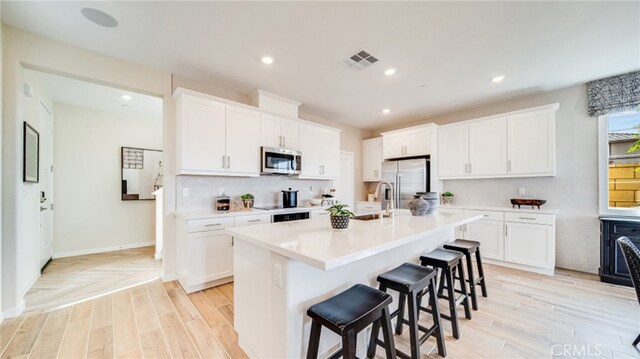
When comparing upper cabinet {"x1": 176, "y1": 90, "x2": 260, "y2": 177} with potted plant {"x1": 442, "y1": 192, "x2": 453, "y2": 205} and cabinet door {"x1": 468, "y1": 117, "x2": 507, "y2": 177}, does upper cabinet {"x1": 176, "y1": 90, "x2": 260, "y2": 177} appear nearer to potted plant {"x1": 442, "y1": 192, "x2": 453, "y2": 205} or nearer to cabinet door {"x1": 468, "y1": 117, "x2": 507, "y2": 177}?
potted plant {"x1": 442, "y1": 192, "x2": 453, "y2": 205}

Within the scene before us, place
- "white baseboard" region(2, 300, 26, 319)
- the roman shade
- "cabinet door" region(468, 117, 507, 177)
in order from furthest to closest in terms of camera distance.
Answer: "cabinet door" region(468, 117, 507, 177), the roman shade, "white baseboard" region(2, 300, 26, 319)

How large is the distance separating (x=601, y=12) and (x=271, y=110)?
3.65m

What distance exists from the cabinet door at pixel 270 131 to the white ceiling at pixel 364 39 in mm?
481

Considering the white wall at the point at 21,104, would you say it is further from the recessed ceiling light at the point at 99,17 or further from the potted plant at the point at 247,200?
the potted plant at the point at 247,200

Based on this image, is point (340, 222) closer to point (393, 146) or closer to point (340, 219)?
point (340, 219)

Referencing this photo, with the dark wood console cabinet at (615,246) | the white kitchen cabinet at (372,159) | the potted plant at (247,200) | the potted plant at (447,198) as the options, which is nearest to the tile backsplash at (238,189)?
the potted plant at (247,200)

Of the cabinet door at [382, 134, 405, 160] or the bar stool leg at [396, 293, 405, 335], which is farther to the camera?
the cabinet door at [382, 134, 405, 160]

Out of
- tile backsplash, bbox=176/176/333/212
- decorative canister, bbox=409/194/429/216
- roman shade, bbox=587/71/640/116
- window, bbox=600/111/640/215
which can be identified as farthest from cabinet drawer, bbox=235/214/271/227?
roman shade, bbox=587/71/640/116

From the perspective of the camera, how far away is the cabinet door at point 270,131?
12.0 feet

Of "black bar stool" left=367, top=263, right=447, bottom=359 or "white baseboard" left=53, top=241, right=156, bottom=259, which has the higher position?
"black bar stool" left=367, top=263, right=447, bottom=359

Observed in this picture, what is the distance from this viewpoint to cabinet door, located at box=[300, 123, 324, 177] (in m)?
4.23

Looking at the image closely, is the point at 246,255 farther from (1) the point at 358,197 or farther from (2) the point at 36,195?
(1) the point at 358,197

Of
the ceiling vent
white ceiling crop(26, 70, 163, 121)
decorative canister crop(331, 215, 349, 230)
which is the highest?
the ceiling vent

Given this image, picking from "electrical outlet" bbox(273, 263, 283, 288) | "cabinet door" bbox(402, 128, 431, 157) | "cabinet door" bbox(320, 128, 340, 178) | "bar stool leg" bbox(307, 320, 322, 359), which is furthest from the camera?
"cabinet door" bbox(402, 128, 431, 157)
